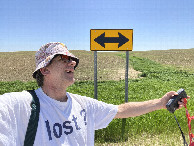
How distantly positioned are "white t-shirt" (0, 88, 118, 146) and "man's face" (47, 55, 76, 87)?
0.47 ft

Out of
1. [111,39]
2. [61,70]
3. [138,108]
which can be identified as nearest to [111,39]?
[111,39]

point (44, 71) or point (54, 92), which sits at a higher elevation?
point (44, 71)

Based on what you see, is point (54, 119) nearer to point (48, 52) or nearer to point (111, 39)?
point (48, 52)

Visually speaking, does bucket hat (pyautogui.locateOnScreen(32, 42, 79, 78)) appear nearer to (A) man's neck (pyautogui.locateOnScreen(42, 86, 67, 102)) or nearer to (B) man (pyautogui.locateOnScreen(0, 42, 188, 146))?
(B) man (pyautogui.locateOnScreen(0, 42, 188, 146))

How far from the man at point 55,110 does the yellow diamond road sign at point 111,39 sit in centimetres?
307

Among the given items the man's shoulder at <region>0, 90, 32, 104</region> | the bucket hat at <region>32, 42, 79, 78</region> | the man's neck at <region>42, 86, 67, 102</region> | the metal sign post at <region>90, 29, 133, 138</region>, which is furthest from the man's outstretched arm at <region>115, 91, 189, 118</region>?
the metal sign post at <region>90, 29, 133, 138</region>

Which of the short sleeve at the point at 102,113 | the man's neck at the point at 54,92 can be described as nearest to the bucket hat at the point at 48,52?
the man's neck at the point at 54,92

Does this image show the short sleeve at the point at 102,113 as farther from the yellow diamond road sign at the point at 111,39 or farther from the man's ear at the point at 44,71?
the yellow diamond road sign at the point at 111,39

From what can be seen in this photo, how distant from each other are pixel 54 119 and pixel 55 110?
70 millimetres

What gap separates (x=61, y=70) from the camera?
168cm

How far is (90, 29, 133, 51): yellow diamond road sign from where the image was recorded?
4945mm

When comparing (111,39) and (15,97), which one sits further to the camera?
(111,39)

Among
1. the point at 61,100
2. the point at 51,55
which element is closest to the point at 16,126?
the point at 61,100

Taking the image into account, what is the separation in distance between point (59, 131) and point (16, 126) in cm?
30
